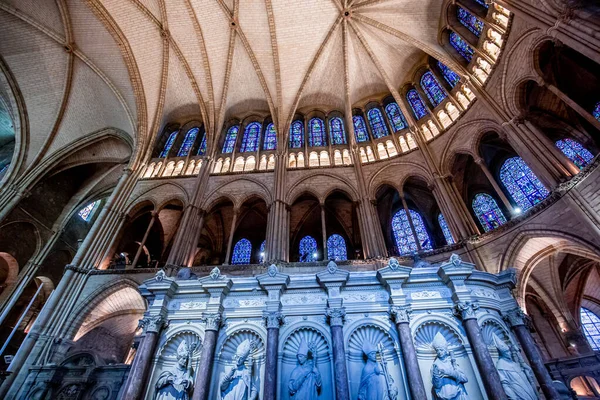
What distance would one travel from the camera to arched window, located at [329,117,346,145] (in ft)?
57.6

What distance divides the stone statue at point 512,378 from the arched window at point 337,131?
14036mm

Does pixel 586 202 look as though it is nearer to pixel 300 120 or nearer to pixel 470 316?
pixel 470 316

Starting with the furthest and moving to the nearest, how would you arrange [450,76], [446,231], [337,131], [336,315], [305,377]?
[337,131] < [450,76] < [446,231] < [336,315] < [305,377]

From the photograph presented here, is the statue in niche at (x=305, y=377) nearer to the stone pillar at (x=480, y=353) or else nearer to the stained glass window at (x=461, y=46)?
the stone pillar at (x=480, y=353)

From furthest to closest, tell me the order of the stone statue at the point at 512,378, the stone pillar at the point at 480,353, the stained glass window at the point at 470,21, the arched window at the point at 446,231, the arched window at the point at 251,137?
the arched window at the point at 251,137 < the arched window at the point at 446,231 < the stained glass window at the point at 470,21 < the stone statue at the point at 512,378 < the stone pillar at the point at 480,353

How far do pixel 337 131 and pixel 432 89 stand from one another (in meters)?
6.05

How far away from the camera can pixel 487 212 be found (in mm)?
13156

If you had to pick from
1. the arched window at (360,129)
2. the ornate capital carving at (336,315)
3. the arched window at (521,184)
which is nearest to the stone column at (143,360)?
the ornate capital carving at (336,315)

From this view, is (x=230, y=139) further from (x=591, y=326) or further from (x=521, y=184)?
(x=591, y=326)

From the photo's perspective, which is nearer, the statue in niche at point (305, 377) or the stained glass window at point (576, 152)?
the statue in niche at point (305, 377)

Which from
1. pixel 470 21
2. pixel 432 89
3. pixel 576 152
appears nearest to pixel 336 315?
pixel 576 152

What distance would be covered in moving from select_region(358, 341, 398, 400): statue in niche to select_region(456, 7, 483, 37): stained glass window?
1508 cm

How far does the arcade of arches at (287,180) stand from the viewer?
5.64 meters

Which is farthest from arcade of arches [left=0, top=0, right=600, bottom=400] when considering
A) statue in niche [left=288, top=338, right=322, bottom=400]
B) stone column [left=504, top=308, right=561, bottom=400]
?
statue in niche [left=288, top=338, right=322, bottom=400]
